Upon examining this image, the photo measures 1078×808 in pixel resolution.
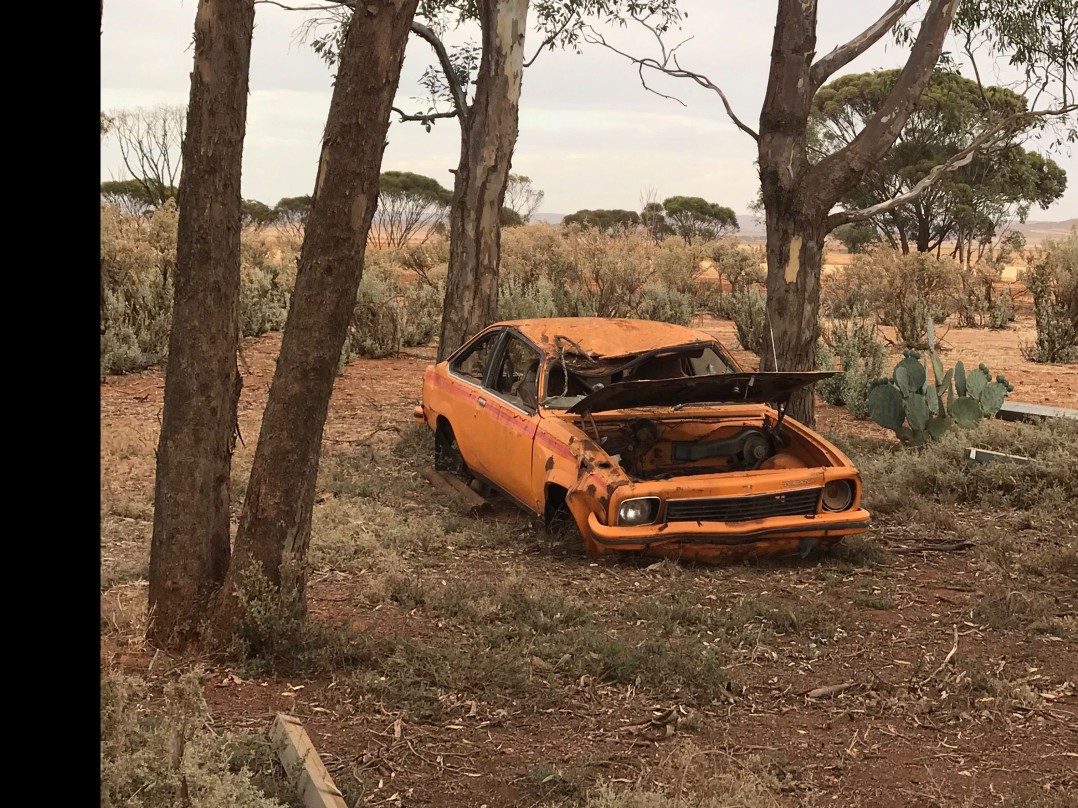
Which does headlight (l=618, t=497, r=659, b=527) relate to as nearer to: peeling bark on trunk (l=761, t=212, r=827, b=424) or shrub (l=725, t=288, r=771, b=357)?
peeling bark on trunk (l=761, t=212, r=827, b=424)

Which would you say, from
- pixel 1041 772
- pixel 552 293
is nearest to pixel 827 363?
pixel 552 293

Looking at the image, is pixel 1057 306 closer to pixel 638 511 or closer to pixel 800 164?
pixel 800 164

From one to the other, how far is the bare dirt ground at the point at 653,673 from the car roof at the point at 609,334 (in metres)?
1.50

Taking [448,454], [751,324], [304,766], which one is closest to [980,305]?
[751,324]

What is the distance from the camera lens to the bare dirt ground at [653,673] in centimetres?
444

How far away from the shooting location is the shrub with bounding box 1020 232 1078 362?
58.6 feet

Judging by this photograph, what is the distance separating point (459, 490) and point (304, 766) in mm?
5552

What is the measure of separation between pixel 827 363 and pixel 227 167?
38.4 feet

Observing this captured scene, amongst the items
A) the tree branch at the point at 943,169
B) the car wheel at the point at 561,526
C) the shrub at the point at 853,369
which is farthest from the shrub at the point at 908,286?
the car wheel at the point at 561,526

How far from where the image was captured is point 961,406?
10.9 meters

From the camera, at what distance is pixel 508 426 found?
8273 millimetres

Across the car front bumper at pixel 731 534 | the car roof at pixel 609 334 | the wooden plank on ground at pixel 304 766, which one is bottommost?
the wooden plank on ground at pixel 304 766

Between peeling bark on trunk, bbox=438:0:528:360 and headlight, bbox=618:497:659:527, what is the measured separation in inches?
215

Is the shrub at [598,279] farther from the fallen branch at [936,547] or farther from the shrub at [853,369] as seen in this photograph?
the fallen branch at [936,547]
